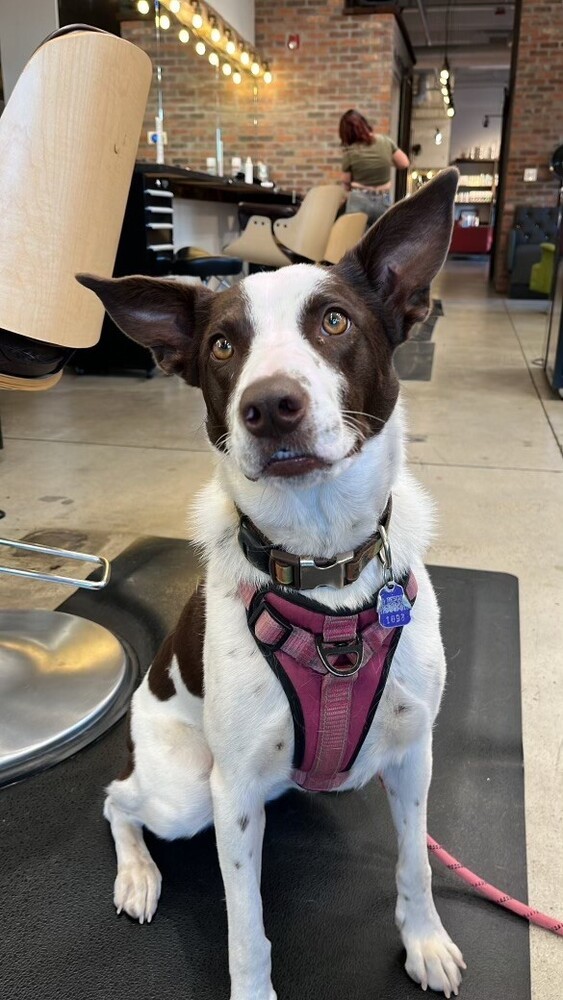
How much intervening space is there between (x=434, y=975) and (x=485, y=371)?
4694 millimetres

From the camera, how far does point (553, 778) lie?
1535mm

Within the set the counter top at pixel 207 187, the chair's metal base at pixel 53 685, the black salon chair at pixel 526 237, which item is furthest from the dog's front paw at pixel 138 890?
the black salon chair at pixel 526 237

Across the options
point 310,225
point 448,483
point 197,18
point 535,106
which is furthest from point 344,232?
point 535,106

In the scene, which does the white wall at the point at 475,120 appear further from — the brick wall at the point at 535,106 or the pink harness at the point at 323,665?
the pink harness at the point at 323,665

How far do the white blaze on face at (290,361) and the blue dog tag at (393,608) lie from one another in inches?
9.0

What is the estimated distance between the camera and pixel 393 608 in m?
1.03

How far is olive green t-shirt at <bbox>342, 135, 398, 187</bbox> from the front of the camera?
6848 mm

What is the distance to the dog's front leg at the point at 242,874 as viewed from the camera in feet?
3.38

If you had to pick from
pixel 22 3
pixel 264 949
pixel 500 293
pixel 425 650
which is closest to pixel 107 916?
pixel 264 949

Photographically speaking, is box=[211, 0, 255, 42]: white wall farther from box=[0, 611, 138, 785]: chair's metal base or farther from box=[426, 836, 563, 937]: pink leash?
box=[426, 836, 563, 937]: pink leash

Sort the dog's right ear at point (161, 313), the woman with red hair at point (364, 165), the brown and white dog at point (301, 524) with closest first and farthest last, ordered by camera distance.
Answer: the brown and white dog at point (301, 524) → the dog's right ear at point (161, 313) → the woman with red hair at point (364, 165)

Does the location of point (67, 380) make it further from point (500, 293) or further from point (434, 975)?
point (500, 293)

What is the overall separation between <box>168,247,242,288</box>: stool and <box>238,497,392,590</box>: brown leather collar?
4.40 metres

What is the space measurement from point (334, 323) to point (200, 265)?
441 cm
